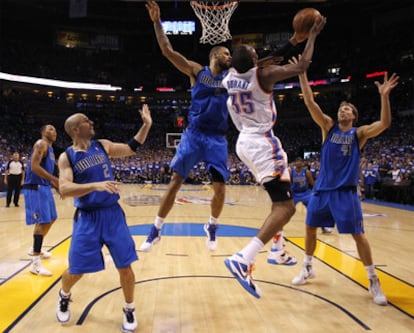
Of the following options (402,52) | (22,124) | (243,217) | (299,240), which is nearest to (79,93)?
(22,124)

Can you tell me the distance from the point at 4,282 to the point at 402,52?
27746mm

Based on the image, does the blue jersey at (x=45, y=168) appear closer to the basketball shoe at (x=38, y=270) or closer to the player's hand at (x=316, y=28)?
the basketball shoe at (x=38, y=270)

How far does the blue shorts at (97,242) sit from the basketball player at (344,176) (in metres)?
2.13

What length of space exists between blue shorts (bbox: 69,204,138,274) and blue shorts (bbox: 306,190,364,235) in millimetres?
2096

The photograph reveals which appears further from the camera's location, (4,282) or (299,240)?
(299,240)

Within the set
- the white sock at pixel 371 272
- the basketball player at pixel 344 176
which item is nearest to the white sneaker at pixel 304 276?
the basketball player at pixel 344 176

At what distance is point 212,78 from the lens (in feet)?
13.6

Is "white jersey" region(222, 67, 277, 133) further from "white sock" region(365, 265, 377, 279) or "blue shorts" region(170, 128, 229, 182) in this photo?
"white sock" region(365, 265, 377, 279)

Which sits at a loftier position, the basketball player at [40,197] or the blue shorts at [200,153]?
the blue shorts at [200,153]

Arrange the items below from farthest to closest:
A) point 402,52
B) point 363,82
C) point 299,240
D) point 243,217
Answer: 1. point 363,82
2. point 402,52
3. point 243,217
4. point 299,240

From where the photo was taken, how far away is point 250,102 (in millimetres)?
3445

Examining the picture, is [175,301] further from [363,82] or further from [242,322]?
[363,82]

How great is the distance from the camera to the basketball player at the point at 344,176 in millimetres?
4098

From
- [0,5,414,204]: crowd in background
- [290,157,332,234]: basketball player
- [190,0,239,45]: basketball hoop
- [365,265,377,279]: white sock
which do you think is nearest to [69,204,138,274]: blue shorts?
[365,265,377,279]: white sock
